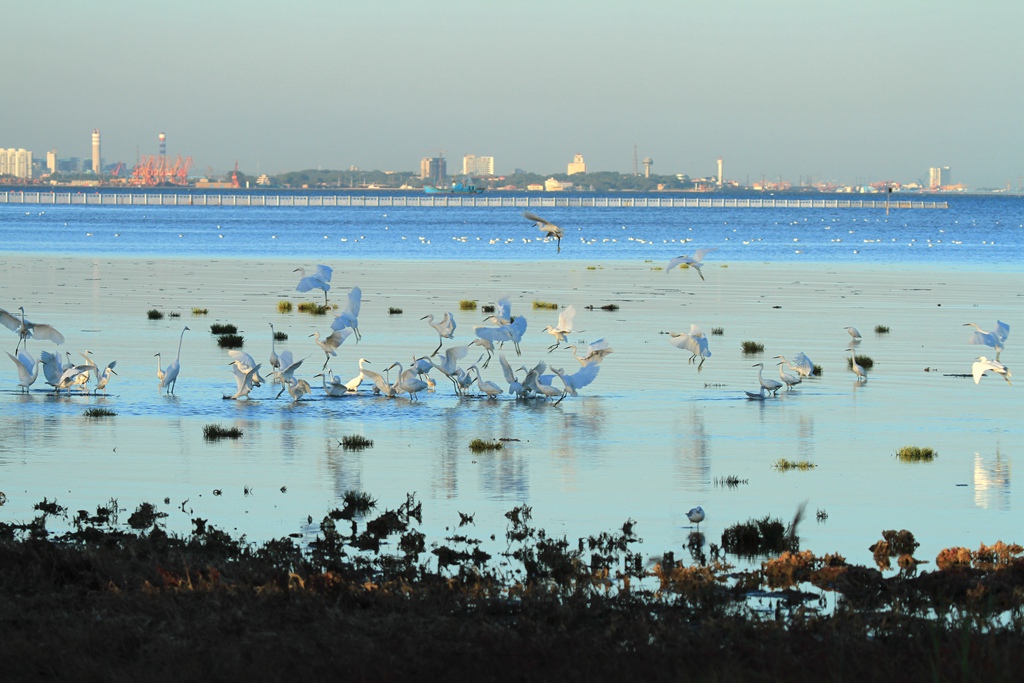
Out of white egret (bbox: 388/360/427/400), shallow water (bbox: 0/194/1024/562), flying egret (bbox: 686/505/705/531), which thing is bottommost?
shallow water (bbox: 0/194/1024/562)

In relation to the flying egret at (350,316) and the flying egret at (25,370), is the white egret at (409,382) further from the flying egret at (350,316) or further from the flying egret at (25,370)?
the flying egret at (25,370)

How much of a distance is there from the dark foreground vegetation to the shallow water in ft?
2.50

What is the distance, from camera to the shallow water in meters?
11.3

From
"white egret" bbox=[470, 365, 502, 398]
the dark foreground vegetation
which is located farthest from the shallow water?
the dark foreground vegetation

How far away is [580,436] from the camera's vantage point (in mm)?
15156

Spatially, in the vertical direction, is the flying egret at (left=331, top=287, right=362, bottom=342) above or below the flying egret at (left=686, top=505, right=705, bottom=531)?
above

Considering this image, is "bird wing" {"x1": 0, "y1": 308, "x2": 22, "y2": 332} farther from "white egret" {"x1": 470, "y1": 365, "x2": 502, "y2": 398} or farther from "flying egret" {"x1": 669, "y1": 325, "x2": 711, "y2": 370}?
"flying egret" {"x1": 669, "y1": 325, "x2": 711, "y2": 370}

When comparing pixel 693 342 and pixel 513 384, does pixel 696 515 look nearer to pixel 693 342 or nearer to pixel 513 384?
pixel 513 384

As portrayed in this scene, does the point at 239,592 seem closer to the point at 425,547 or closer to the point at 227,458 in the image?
the point at 425,547

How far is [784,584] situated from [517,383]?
9198mm

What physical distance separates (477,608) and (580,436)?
7263mm

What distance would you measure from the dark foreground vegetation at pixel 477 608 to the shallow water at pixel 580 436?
761 mm

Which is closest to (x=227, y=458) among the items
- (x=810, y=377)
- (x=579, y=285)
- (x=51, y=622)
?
(x=51, y=622)

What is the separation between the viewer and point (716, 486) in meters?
12.4
